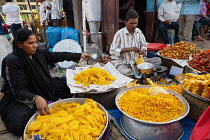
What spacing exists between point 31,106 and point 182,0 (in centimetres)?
661

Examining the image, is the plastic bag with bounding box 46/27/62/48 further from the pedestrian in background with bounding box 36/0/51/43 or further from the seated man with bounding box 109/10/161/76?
the seated man with bounding box 109/10/161/76

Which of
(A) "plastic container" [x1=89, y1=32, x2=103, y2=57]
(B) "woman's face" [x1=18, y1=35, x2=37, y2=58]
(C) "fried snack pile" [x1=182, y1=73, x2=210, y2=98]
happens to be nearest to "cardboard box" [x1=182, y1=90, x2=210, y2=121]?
(C) "fried snack pile" [x1=182, y1=73, x2=210, y2=98]

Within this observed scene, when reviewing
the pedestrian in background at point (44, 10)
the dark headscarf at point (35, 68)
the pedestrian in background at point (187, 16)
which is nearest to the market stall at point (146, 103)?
the dark headscarf at point (35, 68)

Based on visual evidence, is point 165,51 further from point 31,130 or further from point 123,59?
point 31,130

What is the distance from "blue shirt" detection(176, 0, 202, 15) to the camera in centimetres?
556

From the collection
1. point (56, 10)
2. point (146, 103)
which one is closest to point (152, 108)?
point (146, 103)

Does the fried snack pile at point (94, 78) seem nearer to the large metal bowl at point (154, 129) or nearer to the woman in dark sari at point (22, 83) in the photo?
the woman in dark sari at point (22, 83)

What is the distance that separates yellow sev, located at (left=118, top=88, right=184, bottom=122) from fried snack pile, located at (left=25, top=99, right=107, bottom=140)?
38cm

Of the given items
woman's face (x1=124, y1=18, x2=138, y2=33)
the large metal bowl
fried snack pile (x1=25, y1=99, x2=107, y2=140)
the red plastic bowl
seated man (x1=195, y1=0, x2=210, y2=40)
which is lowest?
the large metal bowl

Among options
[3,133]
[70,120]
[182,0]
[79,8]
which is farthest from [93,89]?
[182,0]

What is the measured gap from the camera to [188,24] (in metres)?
5.84

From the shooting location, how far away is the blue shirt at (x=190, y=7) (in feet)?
18.2

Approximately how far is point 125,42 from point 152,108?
70.3 inches

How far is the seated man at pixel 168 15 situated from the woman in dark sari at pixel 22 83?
511 centimetres
